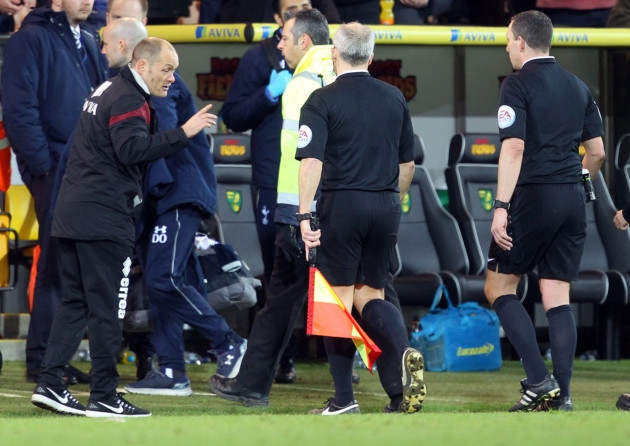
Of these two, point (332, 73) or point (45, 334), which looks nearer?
point (332, 73)

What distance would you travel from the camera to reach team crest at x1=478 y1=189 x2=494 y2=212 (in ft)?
34.7

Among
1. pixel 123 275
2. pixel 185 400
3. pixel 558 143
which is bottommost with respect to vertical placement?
pixel 185 400

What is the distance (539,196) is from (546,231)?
6.3 inches

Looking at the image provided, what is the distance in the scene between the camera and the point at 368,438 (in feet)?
15.9

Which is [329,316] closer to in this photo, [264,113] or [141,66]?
[141,66]

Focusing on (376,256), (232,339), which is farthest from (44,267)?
(376,256)

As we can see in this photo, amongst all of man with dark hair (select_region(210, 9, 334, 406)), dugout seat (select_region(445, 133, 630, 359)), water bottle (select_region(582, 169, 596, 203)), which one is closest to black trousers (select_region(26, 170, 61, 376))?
man with dark hair (select_region(210, 9, 334, 406))

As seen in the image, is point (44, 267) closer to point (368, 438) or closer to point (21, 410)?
point (21, 410)

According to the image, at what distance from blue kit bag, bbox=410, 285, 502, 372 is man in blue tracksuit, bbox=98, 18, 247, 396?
7.44 ft

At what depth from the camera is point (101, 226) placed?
19.9 ft

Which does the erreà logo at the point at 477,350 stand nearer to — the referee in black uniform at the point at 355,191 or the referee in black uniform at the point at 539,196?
the referee in black uniform at the point at 539,196

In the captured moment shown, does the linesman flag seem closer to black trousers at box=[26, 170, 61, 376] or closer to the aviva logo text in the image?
black trousers at box=[26, 170, 61, 376]

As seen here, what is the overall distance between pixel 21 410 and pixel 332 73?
6.90 feet

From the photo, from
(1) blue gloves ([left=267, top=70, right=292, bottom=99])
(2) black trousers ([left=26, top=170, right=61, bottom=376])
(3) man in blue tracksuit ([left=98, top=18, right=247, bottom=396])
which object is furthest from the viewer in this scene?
(2) black trousers ([left=26, top=170, right=61, bottom=376])
